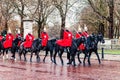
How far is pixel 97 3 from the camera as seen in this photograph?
54312 mm

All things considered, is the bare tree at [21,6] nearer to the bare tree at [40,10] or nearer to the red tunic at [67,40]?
the bare tree at [40,10]

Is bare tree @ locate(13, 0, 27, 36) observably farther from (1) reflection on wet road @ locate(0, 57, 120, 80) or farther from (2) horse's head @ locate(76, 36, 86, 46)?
(1) reflection on wet road @ locate(0, 57, 120, 80)

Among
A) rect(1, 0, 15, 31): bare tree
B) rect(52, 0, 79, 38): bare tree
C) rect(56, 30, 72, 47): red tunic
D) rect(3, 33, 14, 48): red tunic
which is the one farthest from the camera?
rect(1, 0, 15, 31): bare tree

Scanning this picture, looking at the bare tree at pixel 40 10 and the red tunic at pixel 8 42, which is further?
the bare tree at pixel 40 10

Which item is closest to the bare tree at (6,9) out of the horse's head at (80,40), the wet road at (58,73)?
the horse's head at (80,40)

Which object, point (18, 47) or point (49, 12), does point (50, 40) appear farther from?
point (49, 12)

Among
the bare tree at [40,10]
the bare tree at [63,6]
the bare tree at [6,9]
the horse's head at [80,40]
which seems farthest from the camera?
the bare tree at [6,9]

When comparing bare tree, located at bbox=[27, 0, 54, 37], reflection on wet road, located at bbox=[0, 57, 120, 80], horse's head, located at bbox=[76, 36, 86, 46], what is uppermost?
bare tree, located at bbox=[27, 0, 54, 37]

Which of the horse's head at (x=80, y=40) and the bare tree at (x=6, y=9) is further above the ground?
the bare tree at (x=6, y=9)

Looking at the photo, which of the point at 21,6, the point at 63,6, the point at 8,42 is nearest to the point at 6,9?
the point at 21,6

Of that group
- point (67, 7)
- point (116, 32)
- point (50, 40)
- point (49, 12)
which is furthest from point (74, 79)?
point (116, 32)

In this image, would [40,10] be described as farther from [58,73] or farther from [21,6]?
[58,73]

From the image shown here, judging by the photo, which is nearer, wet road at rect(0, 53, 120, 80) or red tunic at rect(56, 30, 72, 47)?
wet road at rect(0, 53, 120, 80)

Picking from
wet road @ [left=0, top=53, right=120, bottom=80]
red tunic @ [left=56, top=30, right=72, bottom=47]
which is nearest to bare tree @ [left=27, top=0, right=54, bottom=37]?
red tunic @ [left=56, top=30, right=72, bottom=47]
